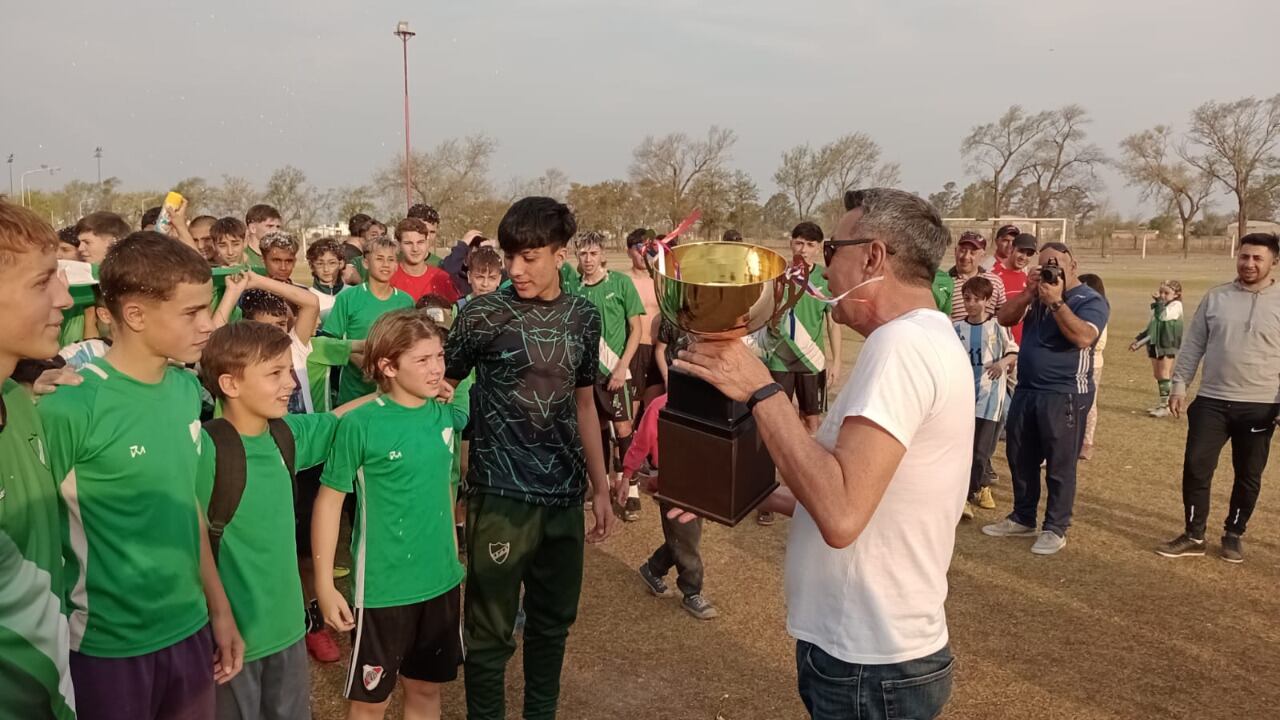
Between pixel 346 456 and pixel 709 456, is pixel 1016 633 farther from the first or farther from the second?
pixel 346 456

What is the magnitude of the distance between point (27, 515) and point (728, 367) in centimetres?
159

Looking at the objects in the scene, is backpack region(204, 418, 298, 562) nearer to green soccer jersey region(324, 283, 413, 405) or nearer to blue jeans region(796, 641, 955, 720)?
blue jeans region(796, 641, 955, 720)

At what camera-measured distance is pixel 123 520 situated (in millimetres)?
2189

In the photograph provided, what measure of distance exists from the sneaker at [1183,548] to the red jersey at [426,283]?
18.5 ft

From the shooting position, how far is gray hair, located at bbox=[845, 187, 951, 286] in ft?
6.61

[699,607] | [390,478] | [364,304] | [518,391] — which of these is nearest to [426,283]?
[364,304]

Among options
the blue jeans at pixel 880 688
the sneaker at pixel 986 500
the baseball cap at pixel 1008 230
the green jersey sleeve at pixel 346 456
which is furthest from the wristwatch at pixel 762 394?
the baseball cap at pixel 1008 230

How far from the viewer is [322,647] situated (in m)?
4.18

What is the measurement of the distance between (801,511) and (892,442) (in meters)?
0.50

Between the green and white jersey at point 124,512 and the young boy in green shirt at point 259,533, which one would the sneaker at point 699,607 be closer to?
the young boy in green shirt at point 259,533

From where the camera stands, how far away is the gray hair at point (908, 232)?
6.61 feet

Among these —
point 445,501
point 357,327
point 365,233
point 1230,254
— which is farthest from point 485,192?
point 1230,254

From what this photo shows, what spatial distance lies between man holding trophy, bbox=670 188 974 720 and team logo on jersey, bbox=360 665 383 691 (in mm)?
1568

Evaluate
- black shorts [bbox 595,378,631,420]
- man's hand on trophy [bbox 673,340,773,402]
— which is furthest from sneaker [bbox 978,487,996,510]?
man's hand on trophy [bbox 673,340,773,402]
